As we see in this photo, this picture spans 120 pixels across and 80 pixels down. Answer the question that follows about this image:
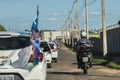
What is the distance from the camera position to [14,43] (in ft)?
39.1

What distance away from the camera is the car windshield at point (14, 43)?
38.9ft

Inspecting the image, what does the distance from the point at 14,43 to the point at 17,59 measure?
23.0 inches

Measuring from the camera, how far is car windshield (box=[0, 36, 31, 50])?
11.8 m

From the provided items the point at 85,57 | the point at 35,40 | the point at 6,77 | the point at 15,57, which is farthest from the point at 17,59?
the point at 85,57

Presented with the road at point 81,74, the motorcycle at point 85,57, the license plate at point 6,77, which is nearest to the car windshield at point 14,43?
the license plate at point 6,77

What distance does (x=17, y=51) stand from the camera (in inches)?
458

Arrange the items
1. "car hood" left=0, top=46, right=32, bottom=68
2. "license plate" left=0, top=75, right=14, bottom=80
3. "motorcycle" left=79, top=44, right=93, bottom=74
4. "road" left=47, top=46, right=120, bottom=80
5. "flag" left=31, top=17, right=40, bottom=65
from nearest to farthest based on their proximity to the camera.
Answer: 1. "license plate" left=0, top=75, right=14, bottom=80
2. "car hood" left=0, top=46, right=32, bottom=68
3. "flag" left=31, top=17, right=40, bottom=65
4. "road" left=47, top=46, right=120, bottom=80
5. "motorcycle" left=79, top=44, right=93, bottom=74

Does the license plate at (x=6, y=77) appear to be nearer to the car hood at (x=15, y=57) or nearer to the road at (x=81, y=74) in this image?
the car hood at (x=15, y=57)

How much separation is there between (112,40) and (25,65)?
3987 cm

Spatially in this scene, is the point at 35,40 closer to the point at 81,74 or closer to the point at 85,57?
the point at 85,57

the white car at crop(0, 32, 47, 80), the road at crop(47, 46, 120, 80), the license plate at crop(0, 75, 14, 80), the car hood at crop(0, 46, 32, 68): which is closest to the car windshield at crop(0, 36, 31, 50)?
the white car at crop(0, 32, 47, 80)

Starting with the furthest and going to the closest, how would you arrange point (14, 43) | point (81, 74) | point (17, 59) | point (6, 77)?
1. point (81, 74)
2. point (14, 43)
3. point (17, 59)
4. point (6, 77)

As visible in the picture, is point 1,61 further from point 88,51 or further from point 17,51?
point 88,51

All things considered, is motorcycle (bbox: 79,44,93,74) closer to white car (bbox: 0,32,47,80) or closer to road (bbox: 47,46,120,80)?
road (bbox: 47,46,120,80)
